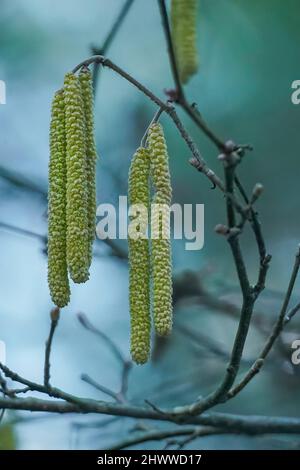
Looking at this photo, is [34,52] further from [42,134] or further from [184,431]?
[184,431]

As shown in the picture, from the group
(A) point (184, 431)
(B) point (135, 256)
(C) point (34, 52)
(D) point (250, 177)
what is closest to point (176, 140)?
(D) point (250, 177)

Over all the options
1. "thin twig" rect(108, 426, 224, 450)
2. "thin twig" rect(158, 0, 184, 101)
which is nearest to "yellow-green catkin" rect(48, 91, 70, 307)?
"thin twig" rect(158, 0, 184, 101)

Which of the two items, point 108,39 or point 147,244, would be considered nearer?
point 147,244

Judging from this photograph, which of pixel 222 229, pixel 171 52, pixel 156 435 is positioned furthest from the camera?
pixel 156 435

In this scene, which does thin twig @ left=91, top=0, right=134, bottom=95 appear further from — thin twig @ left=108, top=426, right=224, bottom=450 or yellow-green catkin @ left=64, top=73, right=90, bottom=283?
thin twig @ left=108, top=426, right=224, bottom=450

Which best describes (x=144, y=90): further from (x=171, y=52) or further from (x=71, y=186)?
(x=171, y=52)

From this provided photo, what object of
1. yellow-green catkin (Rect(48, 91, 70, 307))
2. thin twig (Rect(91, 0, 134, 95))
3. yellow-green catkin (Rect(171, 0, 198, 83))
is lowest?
yellow-green catkin (Rect(48, 91, 70, 307))

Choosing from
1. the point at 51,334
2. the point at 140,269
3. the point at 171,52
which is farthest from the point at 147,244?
the point at 171,52
